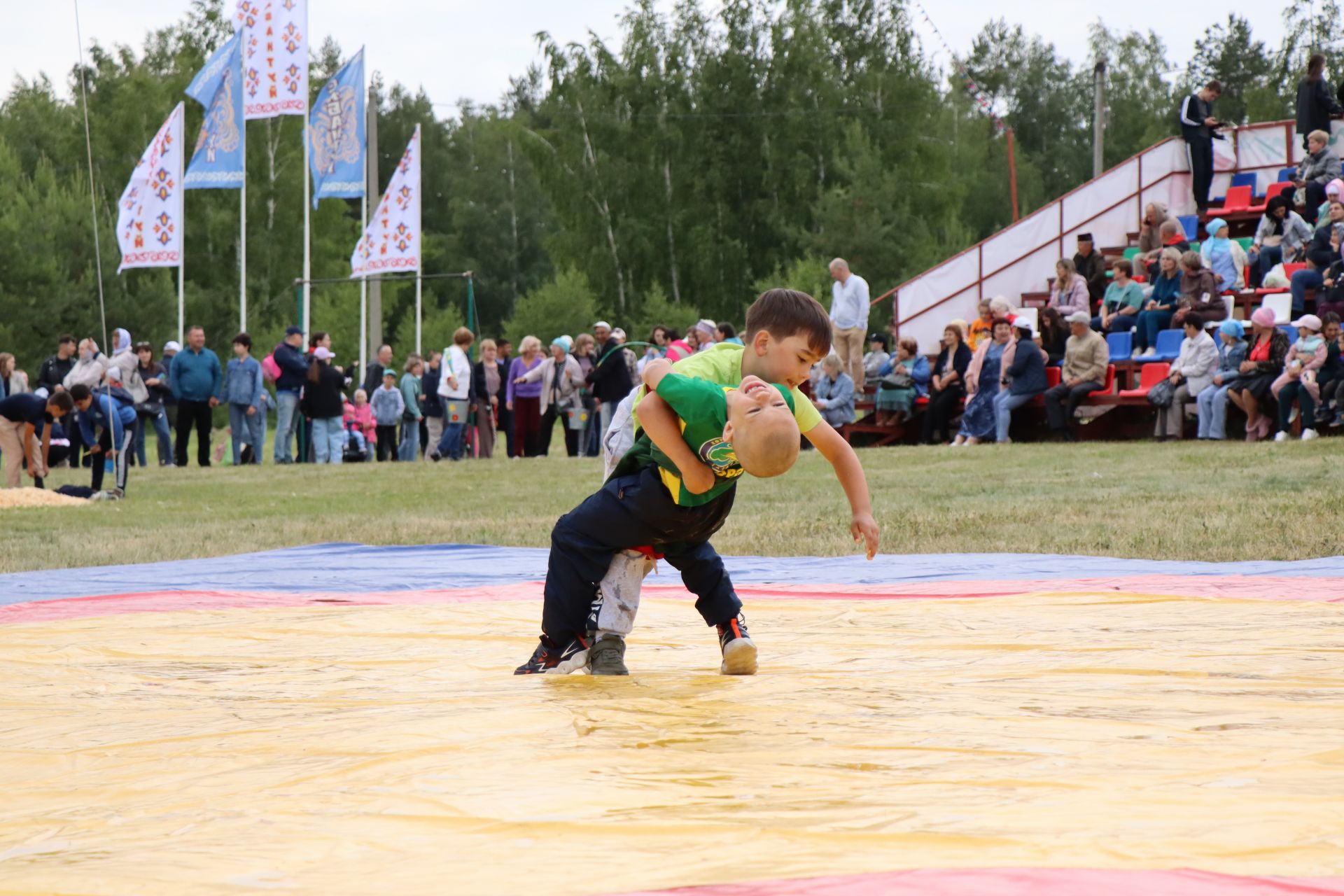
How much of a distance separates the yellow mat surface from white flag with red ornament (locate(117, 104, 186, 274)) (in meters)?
16.9

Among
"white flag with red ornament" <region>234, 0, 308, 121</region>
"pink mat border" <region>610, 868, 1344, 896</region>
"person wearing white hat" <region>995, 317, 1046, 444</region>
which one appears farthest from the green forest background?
"pink mat border" <region>610, 868, 1344, 896</region>

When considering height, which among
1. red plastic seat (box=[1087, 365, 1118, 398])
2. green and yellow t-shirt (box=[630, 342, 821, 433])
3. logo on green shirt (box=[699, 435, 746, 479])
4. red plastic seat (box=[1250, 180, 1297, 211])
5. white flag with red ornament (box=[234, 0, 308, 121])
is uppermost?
white flag with red ornament (box=[234, 0, 308, 121])

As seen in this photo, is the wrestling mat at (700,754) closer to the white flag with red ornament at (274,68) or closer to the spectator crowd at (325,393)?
the spectator crowd at (325,393)

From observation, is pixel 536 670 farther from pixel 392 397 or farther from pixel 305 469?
pixel 392 397

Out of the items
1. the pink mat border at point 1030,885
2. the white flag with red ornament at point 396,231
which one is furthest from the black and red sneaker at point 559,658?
the white flag with red ornament at point 396,231

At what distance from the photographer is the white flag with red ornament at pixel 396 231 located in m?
21.6

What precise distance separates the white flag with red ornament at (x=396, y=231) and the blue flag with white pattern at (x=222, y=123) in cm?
202

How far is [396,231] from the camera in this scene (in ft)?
72.2

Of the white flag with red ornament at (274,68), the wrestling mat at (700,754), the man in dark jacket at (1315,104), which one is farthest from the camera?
the white flag with red ornament at (274,68)

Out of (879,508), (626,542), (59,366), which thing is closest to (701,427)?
(626,542)

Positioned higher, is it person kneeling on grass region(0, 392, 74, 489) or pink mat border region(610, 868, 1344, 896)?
person kneeling on grass region(0, 392, 74, 489)

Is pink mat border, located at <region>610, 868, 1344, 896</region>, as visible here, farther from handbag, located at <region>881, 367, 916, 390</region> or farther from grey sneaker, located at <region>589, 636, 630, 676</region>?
handbag, located at <region>881, 367, 916, 390</region>

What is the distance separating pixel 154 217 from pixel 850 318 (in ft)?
33.1

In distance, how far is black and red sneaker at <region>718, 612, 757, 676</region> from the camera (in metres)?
3.79
